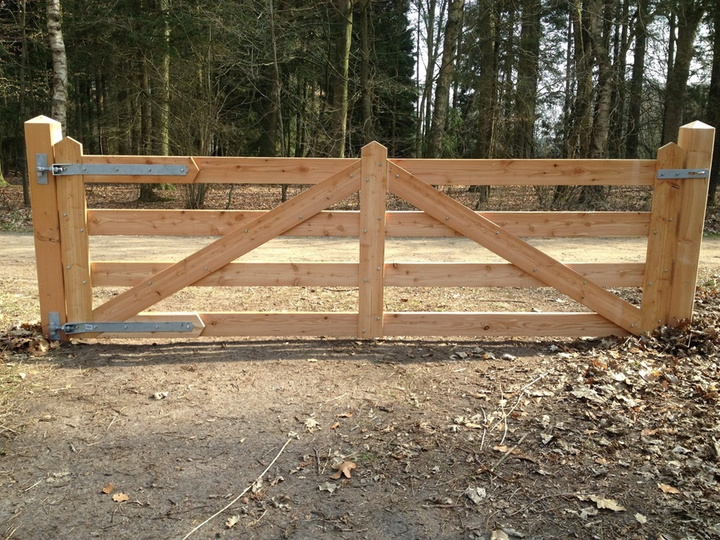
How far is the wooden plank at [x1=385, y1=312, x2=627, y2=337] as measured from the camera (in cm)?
534

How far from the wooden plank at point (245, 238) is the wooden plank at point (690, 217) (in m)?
2.89

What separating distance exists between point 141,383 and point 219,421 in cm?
92

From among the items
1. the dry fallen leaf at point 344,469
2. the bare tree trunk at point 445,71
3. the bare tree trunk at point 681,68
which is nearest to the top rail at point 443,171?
the dry fallen leaf at point 344,469

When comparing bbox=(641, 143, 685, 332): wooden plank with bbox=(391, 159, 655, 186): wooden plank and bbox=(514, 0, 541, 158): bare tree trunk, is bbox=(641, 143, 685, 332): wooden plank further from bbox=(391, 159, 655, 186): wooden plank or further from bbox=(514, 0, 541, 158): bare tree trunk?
bbox=(514, 0, 541, 158): bare tree trunk

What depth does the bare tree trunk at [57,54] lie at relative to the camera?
548 inches

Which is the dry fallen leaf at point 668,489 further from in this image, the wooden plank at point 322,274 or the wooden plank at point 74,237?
the wooden plank at point 74,237

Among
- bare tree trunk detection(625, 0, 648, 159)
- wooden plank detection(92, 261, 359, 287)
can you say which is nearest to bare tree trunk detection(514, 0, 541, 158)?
bare tree trunk detection(625, 0, 648, 159)

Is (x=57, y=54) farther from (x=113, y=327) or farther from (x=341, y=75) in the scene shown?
(x=113, y=327)

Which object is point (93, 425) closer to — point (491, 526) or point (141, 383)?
point (141, 383)

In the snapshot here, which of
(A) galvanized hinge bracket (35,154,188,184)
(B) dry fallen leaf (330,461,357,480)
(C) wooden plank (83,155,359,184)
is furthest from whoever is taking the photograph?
(C) wooden plank (83,155,359,184)

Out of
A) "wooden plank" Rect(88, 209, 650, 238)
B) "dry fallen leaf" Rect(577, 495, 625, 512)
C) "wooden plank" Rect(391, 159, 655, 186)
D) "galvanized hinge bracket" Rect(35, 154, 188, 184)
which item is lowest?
"dry fallen leaf" Rect(577, 495, 625, 512)

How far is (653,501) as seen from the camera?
320cm

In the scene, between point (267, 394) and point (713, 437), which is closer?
point (713, 437)

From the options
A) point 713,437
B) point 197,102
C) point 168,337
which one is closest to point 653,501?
point 713,437
